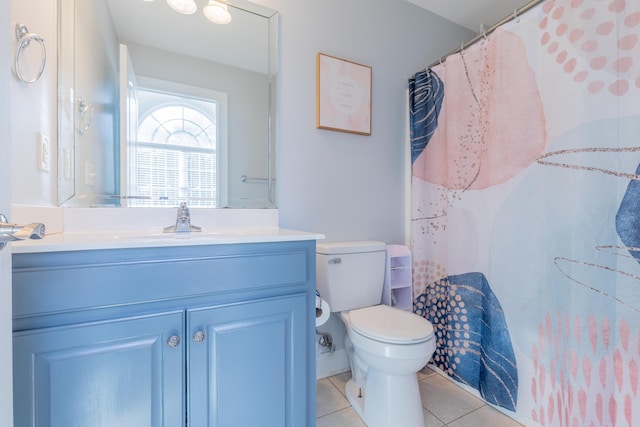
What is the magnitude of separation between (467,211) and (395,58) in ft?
3.71

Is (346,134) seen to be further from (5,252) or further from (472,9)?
(5,252)

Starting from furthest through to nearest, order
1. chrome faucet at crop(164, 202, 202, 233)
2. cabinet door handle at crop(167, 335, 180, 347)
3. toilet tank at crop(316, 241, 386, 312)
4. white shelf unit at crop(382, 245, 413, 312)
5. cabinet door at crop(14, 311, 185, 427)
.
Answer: white shelf unit at crop(382, 245, 413, 312) < toilet tank at crop(316, 241, 386, 312) < chrome faucet at crop(164, 202, 202, 233) < cabinet door handle at crop(167, 335, 180, 347) < cabinet door at crop(14, 311, 185, 427)

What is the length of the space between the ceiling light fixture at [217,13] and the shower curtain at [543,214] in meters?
1.22

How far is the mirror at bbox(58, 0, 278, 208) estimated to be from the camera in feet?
3.89

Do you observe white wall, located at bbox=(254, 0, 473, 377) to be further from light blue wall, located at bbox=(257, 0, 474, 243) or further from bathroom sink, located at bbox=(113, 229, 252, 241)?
bathroom sink, located at bbox=(113, 229, 252, 241)

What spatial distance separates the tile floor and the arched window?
1189 millimetres

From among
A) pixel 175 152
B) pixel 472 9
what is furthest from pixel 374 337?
pixel 472 9

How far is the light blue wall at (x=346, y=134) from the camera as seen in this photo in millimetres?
1568

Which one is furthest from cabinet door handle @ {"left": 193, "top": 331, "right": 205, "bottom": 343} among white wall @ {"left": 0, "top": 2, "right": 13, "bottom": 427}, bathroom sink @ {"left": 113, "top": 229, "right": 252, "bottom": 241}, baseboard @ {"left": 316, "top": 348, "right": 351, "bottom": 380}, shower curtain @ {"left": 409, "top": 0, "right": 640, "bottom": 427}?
shower curtain @ {"left": 409, "top": 0, "right": 640, "bottom": 427}

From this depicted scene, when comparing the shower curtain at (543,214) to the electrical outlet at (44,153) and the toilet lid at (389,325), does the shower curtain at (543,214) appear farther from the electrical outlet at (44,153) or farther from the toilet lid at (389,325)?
the electrical outlet at (44,153)

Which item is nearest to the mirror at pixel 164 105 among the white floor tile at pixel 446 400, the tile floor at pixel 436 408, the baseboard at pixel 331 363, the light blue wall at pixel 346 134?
the light blue wall at pixel 346 134

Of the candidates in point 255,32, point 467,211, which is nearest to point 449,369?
point 467,211

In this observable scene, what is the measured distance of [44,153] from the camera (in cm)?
97

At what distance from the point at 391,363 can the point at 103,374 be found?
101 cm
